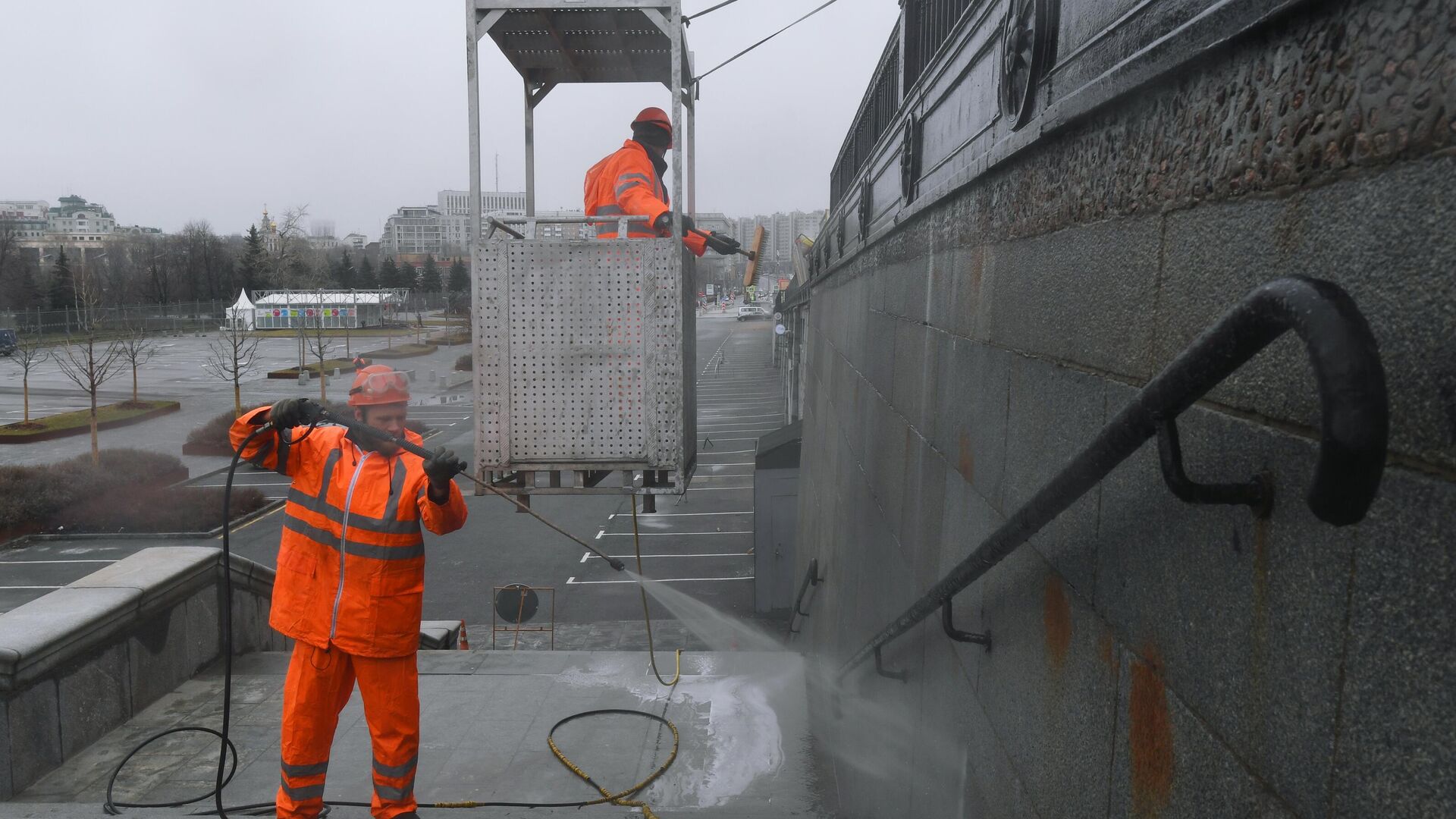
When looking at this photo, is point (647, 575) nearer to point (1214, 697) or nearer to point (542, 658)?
point (542, 658)

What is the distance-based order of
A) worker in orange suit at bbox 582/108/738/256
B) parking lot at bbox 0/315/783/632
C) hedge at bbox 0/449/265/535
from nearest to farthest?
1. worker in orange suit at bbox 582/108/738/256
2. parking lot at bbox 0/315/783/632
3. hedge at bbox 0/449/265/535

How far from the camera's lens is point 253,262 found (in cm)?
6681

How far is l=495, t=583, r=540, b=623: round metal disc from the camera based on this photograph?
42.1 feet

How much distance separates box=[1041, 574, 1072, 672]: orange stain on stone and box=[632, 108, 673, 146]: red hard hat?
15.8 ft

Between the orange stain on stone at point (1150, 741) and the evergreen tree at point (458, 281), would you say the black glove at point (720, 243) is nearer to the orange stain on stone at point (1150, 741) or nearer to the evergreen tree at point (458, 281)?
the orange stain on stone at point (1150, 741)

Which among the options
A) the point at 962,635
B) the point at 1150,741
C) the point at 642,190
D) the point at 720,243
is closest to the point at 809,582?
the point at 720,243

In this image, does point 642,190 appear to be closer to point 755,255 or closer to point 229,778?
point 755,255

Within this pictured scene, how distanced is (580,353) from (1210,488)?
4826 mm

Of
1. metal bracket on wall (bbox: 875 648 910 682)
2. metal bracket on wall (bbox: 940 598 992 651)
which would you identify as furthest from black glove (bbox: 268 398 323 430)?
metal bracket on wall (bbox: 940 598 992 651)

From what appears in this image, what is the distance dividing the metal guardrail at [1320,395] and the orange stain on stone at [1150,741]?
1.24 ft

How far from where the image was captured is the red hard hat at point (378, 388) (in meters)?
4.38

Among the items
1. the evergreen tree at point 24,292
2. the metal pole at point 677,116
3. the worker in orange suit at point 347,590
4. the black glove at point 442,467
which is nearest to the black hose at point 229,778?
the worker in orange suit at point 347,590

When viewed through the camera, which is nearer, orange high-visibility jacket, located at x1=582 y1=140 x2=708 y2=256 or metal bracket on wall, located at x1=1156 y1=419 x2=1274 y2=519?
metal bracket on wall, located at x1=1156 y1=419 x2=1274 y2=519

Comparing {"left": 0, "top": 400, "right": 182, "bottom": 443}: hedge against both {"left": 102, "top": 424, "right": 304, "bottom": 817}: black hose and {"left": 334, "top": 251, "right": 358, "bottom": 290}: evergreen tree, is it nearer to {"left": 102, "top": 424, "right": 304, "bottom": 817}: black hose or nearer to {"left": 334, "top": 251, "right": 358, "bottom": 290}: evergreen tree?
{"left": 102, "top": 424, "right": 304, "bottom": 817}: black hose
